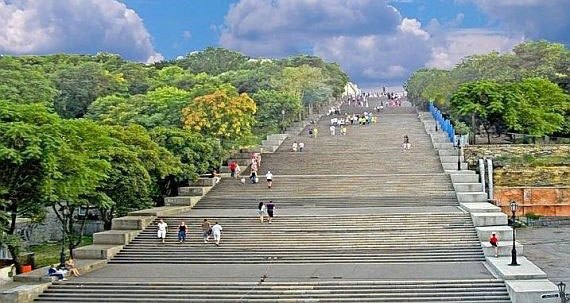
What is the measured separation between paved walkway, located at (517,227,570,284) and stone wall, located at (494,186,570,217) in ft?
11.8

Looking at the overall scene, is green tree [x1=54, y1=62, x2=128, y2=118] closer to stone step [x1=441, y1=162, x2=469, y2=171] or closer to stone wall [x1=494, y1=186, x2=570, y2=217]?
stone step [x1=441, y1=162, x2=469, y2=171]

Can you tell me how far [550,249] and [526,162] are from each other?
16.6 metres

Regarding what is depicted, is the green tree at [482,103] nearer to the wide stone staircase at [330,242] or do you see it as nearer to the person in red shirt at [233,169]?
the person in red shirt at [233,169]

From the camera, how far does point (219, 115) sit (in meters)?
49.5

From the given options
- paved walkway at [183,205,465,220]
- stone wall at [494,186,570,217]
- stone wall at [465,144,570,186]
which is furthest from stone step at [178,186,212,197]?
stone wall at [465,144,570,186]

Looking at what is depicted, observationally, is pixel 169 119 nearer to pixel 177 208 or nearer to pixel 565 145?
pixel 177 208

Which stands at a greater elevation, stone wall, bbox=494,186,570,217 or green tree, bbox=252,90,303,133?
green tree, bbox=252,90,303,133

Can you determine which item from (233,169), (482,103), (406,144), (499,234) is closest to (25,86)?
(233,169)

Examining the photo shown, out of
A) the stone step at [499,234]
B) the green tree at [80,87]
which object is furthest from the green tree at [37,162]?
the green tree at [80,87]

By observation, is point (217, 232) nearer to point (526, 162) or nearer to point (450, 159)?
point (450, 159)

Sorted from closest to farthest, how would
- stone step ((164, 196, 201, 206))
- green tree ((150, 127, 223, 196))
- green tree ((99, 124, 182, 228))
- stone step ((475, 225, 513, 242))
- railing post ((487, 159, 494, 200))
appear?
stone step ((475, 225, 513, 242)) → green tree ((99, 124, 182, 228)) → stone step ((164, 196, 201, 206)) → green tree ((150, 127, 223, 196)) → railing post ((487, 159, 494, 200))

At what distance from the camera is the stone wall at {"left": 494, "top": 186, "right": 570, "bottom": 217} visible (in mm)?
45625

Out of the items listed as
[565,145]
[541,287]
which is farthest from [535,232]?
[541,287]

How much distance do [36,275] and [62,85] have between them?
52.7 metres
